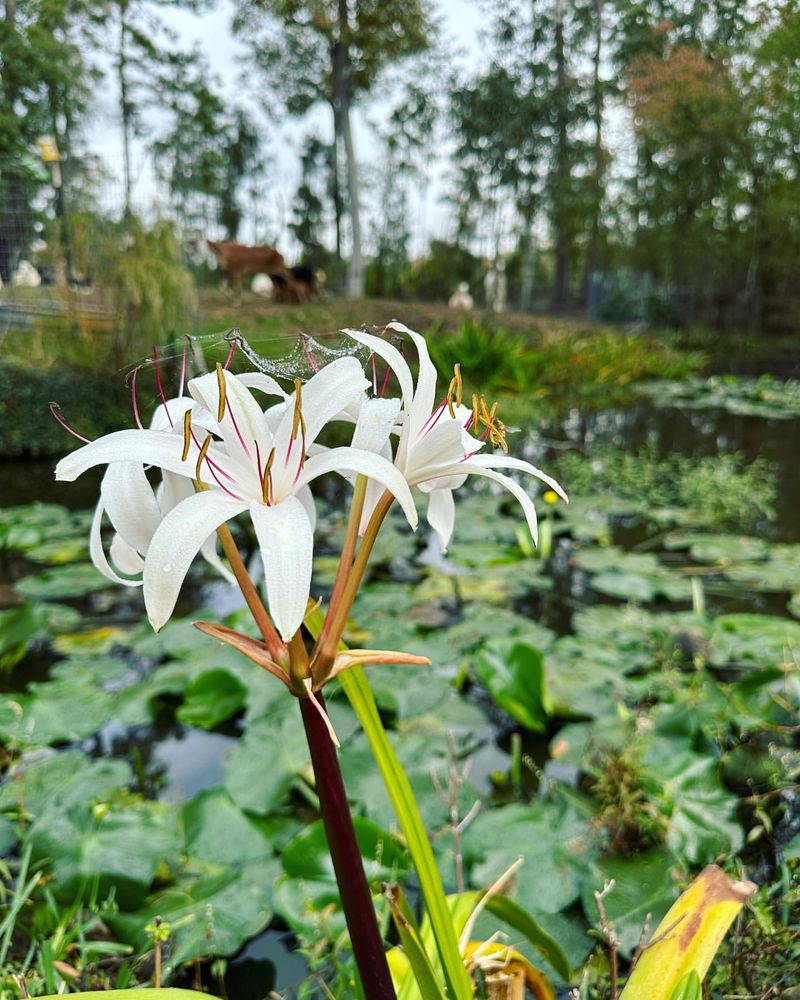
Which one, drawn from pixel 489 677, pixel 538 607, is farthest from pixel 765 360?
pixel 489 677

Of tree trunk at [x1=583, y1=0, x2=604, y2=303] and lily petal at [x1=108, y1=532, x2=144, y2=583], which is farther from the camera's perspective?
tree trunk at [x1=583, y1=0, x2=604, y2=303]

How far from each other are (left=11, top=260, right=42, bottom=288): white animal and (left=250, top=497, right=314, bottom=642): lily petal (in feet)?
8.04

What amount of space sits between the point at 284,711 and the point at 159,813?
253 millimetres

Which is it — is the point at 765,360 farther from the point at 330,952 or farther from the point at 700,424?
the point at 330,952

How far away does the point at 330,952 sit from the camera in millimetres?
824

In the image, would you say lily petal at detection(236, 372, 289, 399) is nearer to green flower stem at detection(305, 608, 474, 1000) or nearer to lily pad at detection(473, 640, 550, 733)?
green flower stem at detection(305, 608, 474, 1000)

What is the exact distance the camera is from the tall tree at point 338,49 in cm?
898

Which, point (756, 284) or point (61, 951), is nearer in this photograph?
point (61, 951)

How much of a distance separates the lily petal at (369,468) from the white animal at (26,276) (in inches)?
95.8

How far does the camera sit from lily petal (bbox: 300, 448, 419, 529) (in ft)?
1.08

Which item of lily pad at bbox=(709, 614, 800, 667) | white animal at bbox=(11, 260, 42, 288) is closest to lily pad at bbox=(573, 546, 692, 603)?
lily pad at bbox=(709, 614, 800, 667)

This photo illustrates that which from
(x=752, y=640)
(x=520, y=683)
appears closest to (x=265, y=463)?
(x=520, y=683)

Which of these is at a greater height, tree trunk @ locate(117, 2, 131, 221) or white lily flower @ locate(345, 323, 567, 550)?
tree trunk @ locate(117, 2, 131, 221)

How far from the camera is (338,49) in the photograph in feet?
31.0
